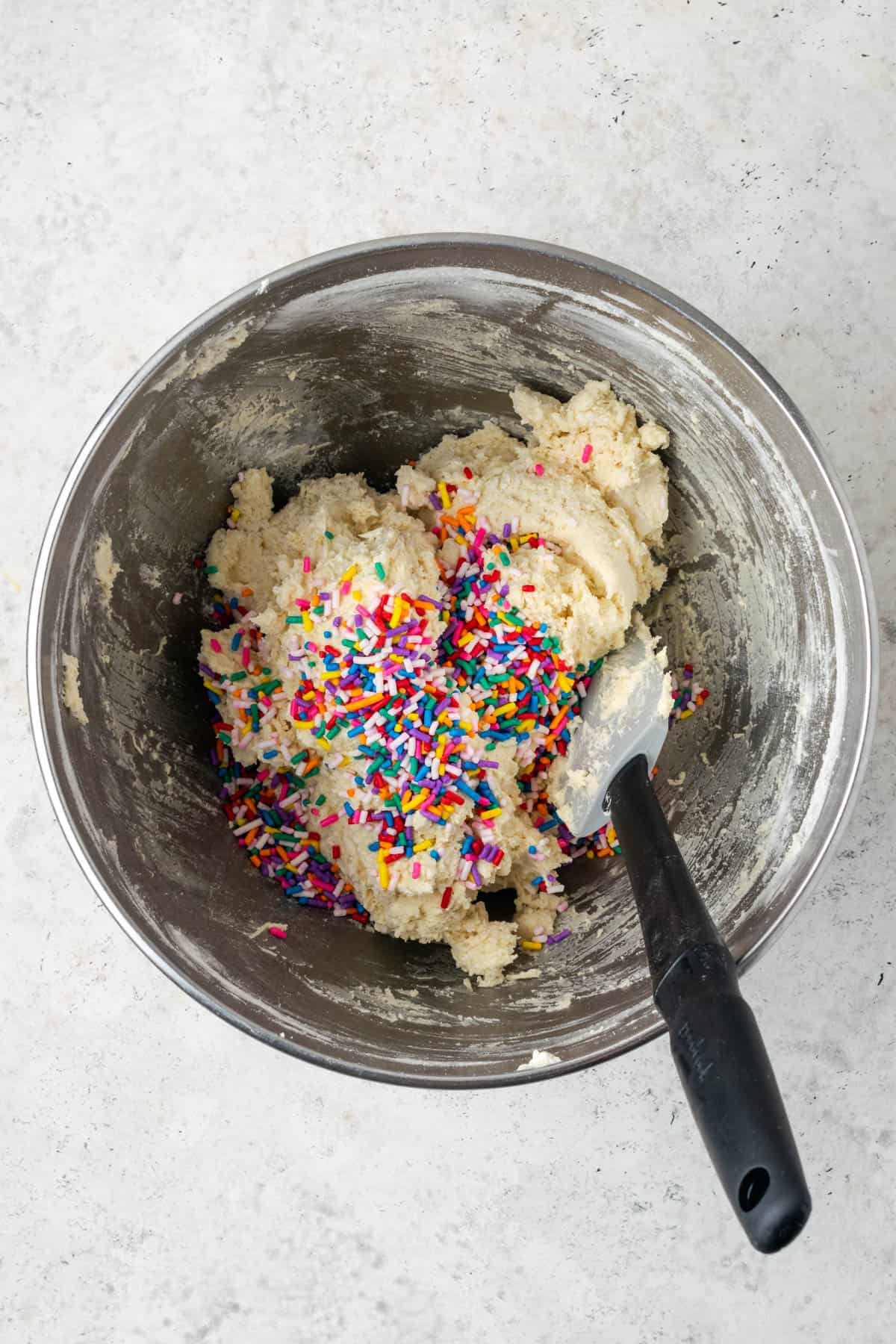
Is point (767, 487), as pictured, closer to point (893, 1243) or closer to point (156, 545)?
point (156, 545)

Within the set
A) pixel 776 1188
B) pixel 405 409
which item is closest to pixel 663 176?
pixel 405 409

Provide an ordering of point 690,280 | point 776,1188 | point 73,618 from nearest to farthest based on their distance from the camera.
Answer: point 776,1188, point 73,618, point 690,280

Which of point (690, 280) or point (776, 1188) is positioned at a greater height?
point (690, 280)

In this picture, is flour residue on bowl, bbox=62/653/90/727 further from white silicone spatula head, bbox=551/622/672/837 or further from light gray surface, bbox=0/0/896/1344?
white silicone spatula head, bbox=551/622/672/837

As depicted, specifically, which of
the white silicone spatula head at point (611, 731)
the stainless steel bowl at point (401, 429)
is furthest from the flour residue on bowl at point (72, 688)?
the white silicone spatula head at point (611, 731)

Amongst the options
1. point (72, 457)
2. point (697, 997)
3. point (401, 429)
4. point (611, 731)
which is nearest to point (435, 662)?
point (611, 731)
